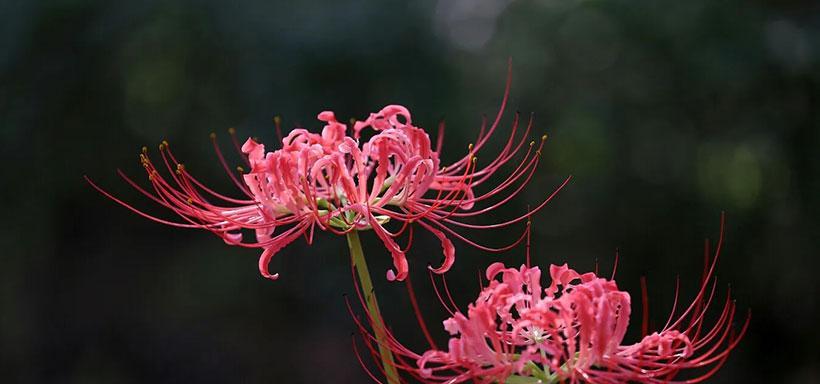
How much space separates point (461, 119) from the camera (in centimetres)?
418

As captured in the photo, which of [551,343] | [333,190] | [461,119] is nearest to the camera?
[551,343]

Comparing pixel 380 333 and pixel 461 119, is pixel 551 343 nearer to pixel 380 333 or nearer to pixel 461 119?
pixel 380 333

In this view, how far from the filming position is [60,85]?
14.3ft

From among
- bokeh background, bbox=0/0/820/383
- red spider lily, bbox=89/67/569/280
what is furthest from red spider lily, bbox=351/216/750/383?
bokeh background, bbox=0/0/820/383

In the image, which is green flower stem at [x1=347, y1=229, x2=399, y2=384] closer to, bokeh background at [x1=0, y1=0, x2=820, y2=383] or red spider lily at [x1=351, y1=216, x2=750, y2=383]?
red spider lily at [x1=351, y1=216, x2=750, y2=383]

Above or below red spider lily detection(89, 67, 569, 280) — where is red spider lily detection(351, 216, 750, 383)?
below

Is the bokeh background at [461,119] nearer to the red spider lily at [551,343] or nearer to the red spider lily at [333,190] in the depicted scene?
the red spider lily at [333,190]

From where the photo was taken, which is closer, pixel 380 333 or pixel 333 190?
pixel 380 333

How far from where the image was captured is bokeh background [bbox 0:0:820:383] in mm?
4230

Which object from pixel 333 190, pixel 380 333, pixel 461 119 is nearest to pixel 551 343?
pixel 380 333

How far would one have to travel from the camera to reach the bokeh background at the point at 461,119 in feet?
13.9

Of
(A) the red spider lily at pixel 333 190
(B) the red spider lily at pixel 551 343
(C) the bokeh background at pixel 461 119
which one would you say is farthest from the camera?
(C) the bokeh background at pixel 461 119

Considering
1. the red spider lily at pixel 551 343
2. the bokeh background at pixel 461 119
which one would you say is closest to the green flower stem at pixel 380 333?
the red spider lily at pixel 551 343

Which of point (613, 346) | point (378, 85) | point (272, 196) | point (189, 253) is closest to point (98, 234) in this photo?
point (189, 253)
